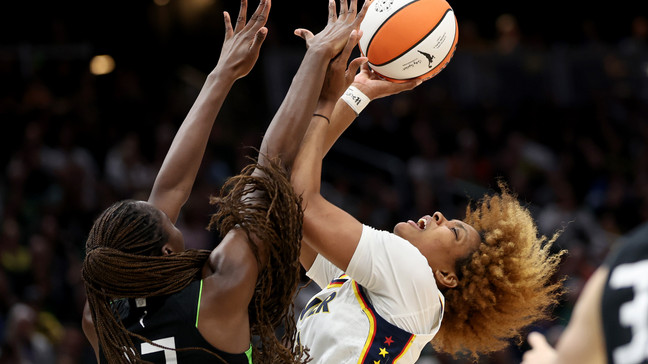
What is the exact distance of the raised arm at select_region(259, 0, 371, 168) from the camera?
8.71 feet

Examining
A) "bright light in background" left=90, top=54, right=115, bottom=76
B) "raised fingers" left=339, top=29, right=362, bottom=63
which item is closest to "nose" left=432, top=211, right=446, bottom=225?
"raised fingers" left=339, top=29, right=362, bottom=63

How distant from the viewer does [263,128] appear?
33.9ft

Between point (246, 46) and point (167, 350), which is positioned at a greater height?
point (246, 46)

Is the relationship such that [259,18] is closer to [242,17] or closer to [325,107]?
[242,17]

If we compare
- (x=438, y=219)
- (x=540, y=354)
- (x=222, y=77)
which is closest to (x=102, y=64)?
(x=222, y=77)

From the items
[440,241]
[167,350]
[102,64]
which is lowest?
[102,64]

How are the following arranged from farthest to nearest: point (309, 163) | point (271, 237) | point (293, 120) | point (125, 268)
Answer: point (309, 163)
point (293, 120)
point (271, 237)
point (125, 268)

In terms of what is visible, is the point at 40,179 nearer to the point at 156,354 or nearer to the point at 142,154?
the point at 142,154

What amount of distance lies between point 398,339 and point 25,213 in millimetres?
6112

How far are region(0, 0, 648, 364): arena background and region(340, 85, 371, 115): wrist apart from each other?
3.80 m

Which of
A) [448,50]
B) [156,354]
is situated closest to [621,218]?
[448,50]

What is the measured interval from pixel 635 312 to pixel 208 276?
4.30ft

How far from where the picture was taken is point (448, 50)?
3393 millimetres

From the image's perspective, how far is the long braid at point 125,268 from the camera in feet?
7.77
